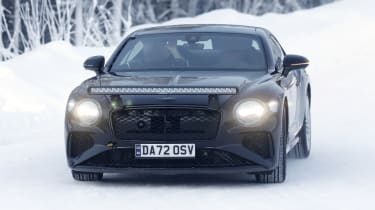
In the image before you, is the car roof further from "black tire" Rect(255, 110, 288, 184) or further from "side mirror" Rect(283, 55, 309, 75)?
"black tire" Rect(255, 110, 288, 184)

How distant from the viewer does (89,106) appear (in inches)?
355

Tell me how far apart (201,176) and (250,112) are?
1162 millimetres

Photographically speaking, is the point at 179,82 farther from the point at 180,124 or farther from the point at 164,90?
the point at 180,124

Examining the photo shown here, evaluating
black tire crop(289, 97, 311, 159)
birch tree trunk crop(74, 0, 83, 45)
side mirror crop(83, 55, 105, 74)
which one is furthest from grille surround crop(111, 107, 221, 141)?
birch tree trunk crop(74, 0, 83, 45)

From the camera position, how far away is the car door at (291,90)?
9.89m

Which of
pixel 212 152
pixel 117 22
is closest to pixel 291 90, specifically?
pixel 212 152

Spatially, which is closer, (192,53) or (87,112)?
(87,112)

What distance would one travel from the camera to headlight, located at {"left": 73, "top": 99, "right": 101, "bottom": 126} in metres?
8.98

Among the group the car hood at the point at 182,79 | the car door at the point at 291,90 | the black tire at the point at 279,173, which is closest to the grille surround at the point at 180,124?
the car hood at the point at 182,79

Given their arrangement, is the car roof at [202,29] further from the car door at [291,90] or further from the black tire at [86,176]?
the black tire at [86,176]

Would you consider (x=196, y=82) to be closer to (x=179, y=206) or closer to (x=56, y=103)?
(x=179, y=206)

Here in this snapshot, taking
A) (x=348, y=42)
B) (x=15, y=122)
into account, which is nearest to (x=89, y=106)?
(x=15, y=122)

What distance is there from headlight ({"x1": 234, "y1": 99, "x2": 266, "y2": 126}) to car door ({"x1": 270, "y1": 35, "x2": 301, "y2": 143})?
0.80 m

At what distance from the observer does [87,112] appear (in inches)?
355
